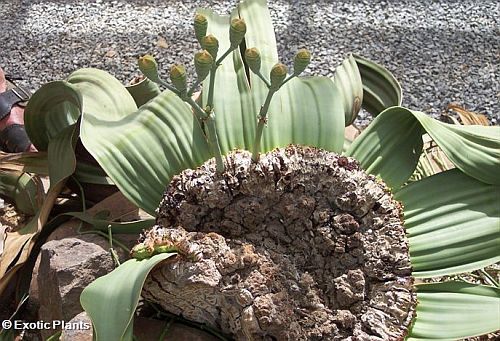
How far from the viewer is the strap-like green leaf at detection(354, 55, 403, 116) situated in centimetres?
97

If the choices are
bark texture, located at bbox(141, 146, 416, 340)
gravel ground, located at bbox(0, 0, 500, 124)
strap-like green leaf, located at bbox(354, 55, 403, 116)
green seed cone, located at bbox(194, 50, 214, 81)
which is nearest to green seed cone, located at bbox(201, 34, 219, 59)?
green seed cone, located at bbox(194, 50, 214, 81)

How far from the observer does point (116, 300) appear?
0.64m

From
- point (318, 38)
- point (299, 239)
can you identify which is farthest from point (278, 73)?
point (318, 38)

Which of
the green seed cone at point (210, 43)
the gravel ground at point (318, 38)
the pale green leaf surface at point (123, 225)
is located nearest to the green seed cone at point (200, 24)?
the green seed cone at point (210, 43)

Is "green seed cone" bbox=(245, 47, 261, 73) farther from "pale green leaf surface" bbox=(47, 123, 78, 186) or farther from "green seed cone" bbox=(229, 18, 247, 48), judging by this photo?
"pale green leaf surface" bbox=(47, 123, 78, 186)

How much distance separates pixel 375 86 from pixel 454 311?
0.39 m

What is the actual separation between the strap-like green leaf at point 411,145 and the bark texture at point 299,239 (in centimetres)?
6

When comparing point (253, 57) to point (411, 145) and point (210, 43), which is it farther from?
point (411, 145)

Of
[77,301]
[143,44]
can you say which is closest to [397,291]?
[77,301]

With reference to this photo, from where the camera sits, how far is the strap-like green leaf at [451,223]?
0.74 metres

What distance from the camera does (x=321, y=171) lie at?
0.73 metres

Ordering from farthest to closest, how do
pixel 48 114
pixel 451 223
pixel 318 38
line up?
pixel 318 38 → pixel 48 114 → pixel 451 223

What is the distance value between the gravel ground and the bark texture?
1.08 metres

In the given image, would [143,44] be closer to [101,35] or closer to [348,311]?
[101,35]
